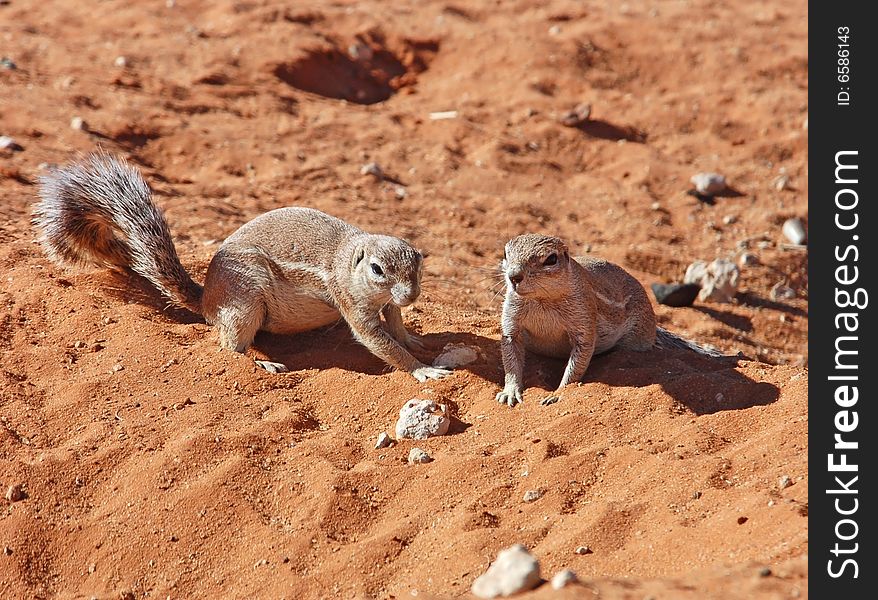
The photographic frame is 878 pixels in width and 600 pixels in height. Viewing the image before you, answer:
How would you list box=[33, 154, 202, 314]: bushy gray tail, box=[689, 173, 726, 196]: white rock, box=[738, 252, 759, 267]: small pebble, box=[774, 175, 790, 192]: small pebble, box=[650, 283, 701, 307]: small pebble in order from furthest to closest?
box=[774, 175, 790, 192]: small pebble < box=[689, 173, 726, 196]: white rock < box=[738, 252, 759, 267]: small pebble < box=[650, 283, 701, 307]: small pebble < box=[33, 154, 202, 314]: bushy gray tail

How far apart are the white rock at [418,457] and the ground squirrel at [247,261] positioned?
0.97 m

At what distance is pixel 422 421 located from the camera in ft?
17.6

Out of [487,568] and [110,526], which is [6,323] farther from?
[487,568]

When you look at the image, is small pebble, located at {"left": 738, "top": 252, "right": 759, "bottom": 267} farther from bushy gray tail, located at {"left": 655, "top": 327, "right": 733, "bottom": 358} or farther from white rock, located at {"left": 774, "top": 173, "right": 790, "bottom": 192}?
bushy gray tail, located at {"left": 655, "top": 327, "right": 733, "bottom": 358}

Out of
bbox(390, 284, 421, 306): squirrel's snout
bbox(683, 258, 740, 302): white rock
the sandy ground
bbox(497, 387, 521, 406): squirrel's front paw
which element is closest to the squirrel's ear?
bbox(390, 284, 421, 306): squirrel's snout

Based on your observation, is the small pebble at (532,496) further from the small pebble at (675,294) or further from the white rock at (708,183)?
the white rock at (708,183)

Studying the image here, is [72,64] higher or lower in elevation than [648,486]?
higher

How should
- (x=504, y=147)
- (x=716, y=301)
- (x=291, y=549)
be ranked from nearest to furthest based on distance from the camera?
(x=291, y=549)
(x=716, y=301)
(x=504, y=147)

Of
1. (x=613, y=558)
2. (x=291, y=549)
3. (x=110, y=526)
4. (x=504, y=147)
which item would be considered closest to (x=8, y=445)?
(x=110, y=526)

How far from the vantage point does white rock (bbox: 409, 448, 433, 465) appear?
16.6 ft

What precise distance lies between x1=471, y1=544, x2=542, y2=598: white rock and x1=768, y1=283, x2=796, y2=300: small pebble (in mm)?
5850

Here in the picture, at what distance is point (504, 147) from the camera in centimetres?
1052

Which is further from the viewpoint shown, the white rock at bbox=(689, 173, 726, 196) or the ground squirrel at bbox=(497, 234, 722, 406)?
the white rock at bbox=(689, 173, 726, 196)

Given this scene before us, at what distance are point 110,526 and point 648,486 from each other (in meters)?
2.52
